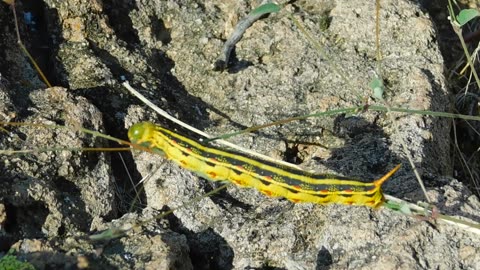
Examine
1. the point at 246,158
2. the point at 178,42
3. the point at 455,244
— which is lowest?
the point at 455,244

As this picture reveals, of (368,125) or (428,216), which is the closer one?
(428,216)

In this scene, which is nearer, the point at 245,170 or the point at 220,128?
the point at 245,170

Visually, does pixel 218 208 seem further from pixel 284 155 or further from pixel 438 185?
pixel 438 185

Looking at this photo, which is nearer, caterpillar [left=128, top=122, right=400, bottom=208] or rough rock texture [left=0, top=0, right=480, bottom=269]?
rough rock texture [left=0, top=0, right=480, bottom=269]

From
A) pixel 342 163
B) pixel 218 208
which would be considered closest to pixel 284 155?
pixel 342 163

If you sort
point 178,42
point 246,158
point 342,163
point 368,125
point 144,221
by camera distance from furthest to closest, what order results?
point 178,42 → point 368,125 → point 342,163 → point 246,158 → point 144,221
